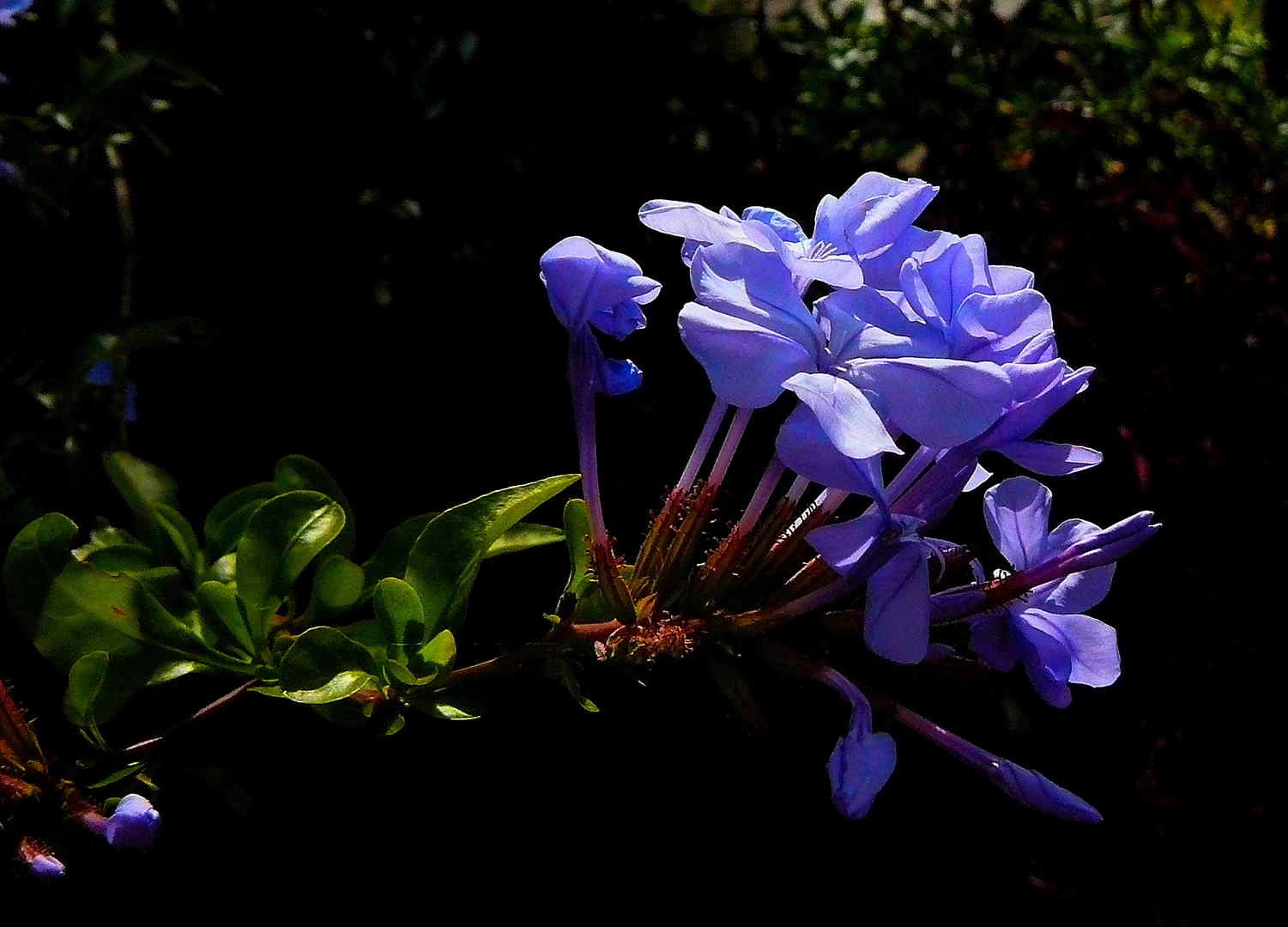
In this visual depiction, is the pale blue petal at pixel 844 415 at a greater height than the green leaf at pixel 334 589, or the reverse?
the pale blue petal at pixel 844 415

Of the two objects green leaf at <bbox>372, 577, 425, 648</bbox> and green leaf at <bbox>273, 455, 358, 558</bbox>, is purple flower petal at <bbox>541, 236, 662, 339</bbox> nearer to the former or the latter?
green leaf at <bbox>372, 577, 425, 648</bbox>

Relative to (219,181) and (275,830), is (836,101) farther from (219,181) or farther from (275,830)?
(275,830)

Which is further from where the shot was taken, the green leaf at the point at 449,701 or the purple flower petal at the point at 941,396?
the green leaf at the point at 449,701

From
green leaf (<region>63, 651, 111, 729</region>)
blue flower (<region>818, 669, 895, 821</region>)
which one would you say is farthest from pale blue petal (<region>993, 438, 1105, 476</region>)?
green leaf (<region>63, 651, 111, 729</region>)

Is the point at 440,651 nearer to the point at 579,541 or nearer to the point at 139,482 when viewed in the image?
the point at 579,541

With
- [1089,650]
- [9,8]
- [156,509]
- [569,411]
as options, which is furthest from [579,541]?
[9,8]

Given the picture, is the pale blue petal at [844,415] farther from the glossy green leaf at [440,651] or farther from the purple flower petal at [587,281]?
the glossy green leaf at [440,651]

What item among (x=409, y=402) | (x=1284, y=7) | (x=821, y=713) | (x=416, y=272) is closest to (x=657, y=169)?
(x=416, y=272)

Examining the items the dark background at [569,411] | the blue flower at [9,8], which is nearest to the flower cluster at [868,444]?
the dark background at [569,411]
